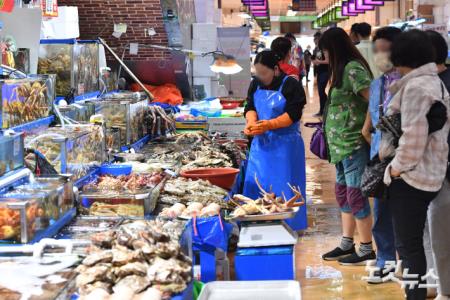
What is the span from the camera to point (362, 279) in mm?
5391

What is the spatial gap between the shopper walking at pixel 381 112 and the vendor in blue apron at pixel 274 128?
3.26ft

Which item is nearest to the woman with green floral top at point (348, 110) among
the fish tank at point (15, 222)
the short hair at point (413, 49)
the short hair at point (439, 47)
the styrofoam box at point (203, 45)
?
the short hair at point (439, 47)

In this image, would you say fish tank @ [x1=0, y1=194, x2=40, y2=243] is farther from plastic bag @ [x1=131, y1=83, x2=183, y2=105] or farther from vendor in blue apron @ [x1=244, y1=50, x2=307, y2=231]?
plastic bag @ [x1=131, y1=83, x2=183, y2=105]

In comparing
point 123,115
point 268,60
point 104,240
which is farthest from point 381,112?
point 123,115

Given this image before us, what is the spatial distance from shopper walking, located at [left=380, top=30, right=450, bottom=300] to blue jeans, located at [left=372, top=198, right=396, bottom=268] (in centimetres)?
104

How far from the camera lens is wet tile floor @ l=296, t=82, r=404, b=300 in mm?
5109

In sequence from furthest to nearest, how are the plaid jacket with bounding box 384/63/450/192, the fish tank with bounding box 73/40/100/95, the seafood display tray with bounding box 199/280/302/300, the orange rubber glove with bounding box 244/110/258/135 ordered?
the fish tank with bounding box 73/40/100/95 < the orange rubber glove with bounding box 244/110/258/135 < the plaid jacket with bounding box 384/63/450/192 < the seafood display tray with bounding box 199/280/302/300

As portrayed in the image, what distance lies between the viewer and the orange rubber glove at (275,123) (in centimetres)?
595

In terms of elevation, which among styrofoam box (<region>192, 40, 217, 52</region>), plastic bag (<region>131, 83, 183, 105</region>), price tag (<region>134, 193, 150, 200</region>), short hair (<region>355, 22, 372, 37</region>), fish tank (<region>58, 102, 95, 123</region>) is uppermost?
short hair (<region>355, 22, 372, 37</region>)

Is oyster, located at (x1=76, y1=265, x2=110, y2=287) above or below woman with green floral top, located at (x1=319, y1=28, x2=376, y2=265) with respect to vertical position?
below

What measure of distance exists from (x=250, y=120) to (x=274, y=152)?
0.34 metres

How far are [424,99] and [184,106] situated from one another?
6872 millimetres

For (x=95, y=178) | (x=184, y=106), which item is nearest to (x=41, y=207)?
(x=95, y=178)

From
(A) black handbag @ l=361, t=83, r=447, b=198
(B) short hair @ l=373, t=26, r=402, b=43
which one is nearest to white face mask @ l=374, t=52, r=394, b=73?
(B) short hair @ l=373, t=26, r=402, b=43
